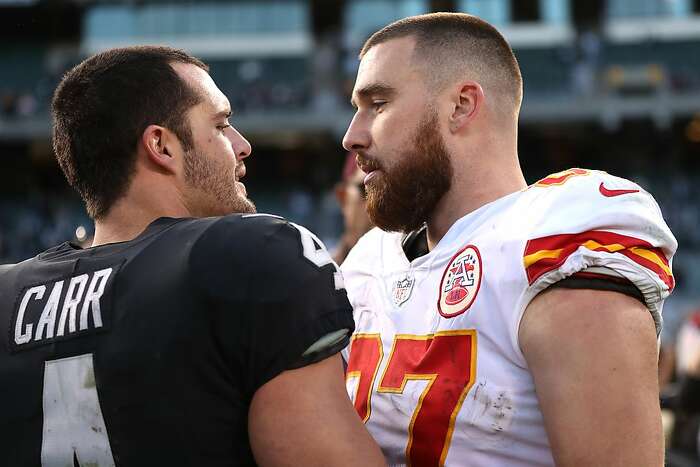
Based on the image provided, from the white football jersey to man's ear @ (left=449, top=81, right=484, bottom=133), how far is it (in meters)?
0.26

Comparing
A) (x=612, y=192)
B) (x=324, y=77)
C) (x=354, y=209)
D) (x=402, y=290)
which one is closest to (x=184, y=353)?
(x=402, y=290)

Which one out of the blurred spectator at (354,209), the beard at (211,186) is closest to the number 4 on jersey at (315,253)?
the beard at (211,186)

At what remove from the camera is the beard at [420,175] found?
2.19 meters

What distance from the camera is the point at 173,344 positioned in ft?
A: 4.94

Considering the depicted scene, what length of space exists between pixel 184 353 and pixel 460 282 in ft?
2.16

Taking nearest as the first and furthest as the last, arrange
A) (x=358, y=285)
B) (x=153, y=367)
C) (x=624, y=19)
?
(x=153, y=367)
(x=358, y=285)
(x=624, y=19)

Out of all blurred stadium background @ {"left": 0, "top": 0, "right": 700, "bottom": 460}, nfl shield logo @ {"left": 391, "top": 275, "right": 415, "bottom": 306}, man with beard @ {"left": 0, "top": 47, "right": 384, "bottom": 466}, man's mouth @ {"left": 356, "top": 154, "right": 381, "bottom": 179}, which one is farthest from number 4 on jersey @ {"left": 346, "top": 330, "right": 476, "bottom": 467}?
blurred stadium background @ {"left": 0, "top": 0, "right": 700, "bottom": 460}

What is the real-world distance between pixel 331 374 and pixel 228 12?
24.0 m

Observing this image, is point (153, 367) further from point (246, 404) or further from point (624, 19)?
point (624, 19)

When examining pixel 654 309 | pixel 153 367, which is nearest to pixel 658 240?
pixel 654 309

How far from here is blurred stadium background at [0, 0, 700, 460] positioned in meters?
22.3

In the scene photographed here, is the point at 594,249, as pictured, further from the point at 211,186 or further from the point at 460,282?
the point at 211,186

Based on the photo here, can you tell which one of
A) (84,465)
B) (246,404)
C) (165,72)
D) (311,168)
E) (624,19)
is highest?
(165,72)

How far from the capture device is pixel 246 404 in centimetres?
156
